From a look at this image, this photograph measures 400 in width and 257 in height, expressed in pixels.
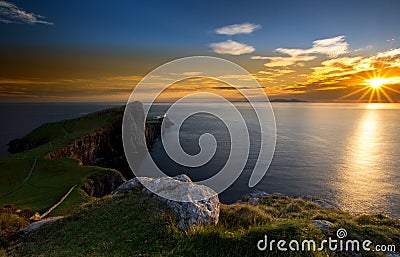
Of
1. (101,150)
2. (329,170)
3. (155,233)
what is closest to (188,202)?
(155,233)

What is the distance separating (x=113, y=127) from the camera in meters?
102

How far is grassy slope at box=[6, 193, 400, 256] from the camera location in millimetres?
7809

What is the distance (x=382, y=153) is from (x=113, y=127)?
98130 mm

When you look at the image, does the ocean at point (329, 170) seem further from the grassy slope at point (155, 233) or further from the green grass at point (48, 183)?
the grassy slope at point (155, 233)

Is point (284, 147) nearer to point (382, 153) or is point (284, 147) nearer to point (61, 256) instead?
point (382, 153)

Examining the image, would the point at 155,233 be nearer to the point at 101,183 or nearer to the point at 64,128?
the point at 101,183

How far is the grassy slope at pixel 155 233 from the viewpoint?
7.81 meters

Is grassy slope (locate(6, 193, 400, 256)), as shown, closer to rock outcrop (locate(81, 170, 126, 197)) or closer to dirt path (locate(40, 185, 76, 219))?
dirt path (locate(40, 185, 76, 219))

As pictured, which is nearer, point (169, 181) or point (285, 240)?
point (285, 240)

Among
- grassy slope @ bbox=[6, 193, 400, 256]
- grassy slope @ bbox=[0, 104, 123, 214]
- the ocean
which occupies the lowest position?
the ocean

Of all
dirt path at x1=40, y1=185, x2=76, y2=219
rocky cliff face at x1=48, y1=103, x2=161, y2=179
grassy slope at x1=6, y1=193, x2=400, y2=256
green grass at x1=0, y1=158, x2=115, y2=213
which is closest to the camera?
grassy slope at x1=6, y1=193, x2=400, y2=256

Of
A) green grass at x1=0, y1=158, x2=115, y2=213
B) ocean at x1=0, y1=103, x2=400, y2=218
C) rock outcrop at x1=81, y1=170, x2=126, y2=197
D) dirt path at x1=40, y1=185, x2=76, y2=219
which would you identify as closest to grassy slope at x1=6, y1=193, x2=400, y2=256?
dirt path at x1=40, y1=185, x2=76, y2=219

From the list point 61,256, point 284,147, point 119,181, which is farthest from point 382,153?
point 61,256

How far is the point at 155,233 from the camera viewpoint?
31.7ft
